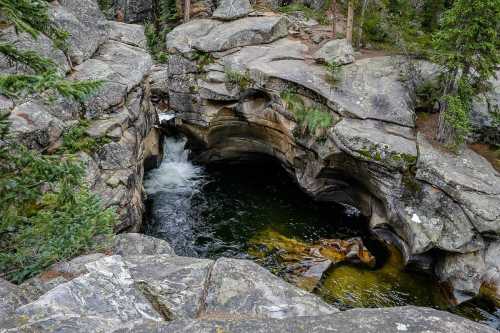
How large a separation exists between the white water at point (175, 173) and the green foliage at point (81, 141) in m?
6.84

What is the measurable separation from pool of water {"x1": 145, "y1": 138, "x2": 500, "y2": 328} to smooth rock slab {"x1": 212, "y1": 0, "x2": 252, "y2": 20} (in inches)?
322

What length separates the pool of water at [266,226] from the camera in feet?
48.9

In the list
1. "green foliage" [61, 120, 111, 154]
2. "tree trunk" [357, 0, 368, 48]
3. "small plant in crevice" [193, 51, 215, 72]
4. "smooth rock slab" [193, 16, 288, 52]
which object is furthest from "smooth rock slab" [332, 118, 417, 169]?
"green foliage" [61, 120, 111, 154]

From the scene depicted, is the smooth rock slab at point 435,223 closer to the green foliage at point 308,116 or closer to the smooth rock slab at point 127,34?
the green foliage at point 308,116

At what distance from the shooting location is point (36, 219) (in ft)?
28.5

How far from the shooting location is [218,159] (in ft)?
81.2

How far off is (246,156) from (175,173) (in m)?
4.60

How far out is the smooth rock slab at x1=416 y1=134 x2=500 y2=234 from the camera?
14.2 metres

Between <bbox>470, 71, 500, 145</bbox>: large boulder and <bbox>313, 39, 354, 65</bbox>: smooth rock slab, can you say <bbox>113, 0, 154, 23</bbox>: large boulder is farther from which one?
<bbox>470, 71, 500, 145</bbox>: large boulder

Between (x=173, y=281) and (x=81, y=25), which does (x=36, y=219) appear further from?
(x=81, y=25)

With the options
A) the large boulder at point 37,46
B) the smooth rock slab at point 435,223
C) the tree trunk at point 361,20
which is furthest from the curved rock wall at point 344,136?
the large boulder at point 37,46

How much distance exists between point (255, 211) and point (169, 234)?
454cm

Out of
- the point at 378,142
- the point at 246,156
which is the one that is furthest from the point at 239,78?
the point at 378,142

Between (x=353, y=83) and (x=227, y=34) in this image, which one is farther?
(x=227, y=34)
